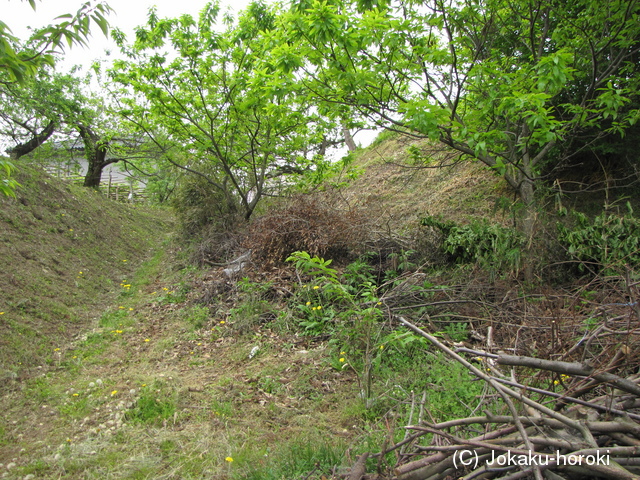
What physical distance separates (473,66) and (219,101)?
5.99 meters

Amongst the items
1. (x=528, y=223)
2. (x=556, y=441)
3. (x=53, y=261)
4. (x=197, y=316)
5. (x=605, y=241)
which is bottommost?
(x=556, y=441)

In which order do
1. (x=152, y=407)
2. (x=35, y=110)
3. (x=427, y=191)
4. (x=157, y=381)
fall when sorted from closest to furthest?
(x=152, y=407) < (x=157, y=381) < (x=427, y=191) < (x=35, y=110)

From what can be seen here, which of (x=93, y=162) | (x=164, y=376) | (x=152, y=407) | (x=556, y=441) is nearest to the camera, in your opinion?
(x=556, y=441)

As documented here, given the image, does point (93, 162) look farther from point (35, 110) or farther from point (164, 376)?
point (164, 376)

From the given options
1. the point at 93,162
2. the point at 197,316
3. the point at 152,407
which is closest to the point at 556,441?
the point at 152,407

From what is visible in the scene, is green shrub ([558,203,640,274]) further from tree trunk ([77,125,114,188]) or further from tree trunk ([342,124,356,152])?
tree trunk ([77,125,114,188])

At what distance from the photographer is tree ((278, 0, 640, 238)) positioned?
4.40 m

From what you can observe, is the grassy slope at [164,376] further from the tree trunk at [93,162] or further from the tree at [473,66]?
the tree trunk at [93,162]

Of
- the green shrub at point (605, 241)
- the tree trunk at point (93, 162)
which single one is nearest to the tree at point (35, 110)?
the tree trunk at point (93, 162)

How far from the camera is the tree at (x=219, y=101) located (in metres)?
8.31

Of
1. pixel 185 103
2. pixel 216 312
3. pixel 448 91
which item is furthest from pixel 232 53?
pixel 216 312

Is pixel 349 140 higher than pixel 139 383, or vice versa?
pixel 349 140

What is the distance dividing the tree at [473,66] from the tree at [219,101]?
2.04 meters

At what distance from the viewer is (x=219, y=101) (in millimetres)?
9258
